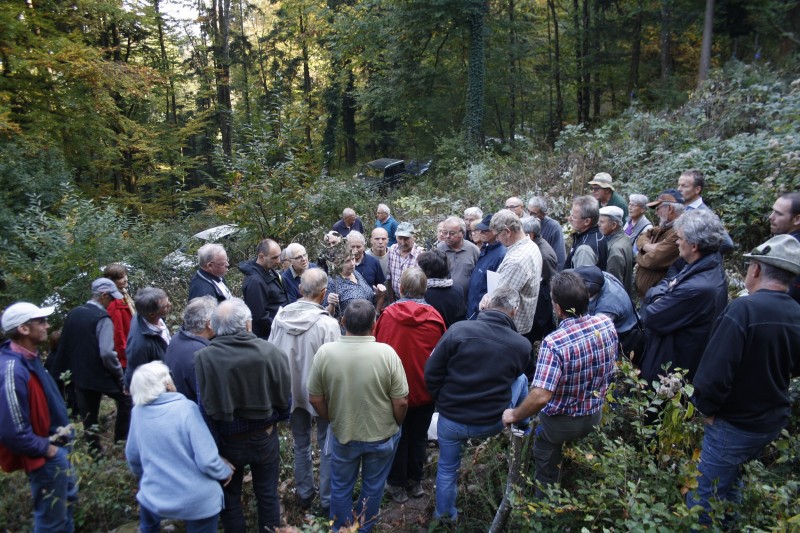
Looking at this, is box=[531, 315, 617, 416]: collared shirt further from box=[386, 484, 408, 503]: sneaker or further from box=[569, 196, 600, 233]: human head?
box=[569, 196, 600, 233]: human head

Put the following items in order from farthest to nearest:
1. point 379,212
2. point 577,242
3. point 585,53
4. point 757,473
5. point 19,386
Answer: point 585,53
point 379,212
point 577,242
point 19,386
point 757,473

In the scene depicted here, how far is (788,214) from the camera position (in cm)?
386

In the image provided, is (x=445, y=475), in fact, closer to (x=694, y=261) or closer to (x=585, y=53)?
(x=694, y=261)

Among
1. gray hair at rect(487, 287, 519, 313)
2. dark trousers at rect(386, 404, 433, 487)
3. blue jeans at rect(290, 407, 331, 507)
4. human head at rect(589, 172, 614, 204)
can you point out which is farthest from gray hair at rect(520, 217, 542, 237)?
blue jeans at rect(290, 407, 331, 507)

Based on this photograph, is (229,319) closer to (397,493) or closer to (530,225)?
(397,493)

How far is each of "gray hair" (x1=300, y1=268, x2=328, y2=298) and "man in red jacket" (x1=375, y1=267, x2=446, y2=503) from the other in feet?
1.92

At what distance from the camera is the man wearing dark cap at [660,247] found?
15.3 feet

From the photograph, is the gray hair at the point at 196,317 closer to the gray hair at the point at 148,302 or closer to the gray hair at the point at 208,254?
the gray hair at the point at 148,302

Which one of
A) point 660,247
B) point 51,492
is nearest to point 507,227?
point 660,247

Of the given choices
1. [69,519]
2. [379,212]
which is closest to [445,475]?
[69,519]

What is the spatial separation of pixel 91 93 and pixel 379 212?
9.85 metres

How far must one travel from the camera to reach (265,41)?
26844mm

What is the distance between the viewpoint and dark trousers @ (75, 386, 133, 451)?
486 centimetres

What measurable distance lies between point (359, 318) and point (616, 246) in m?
3.06
